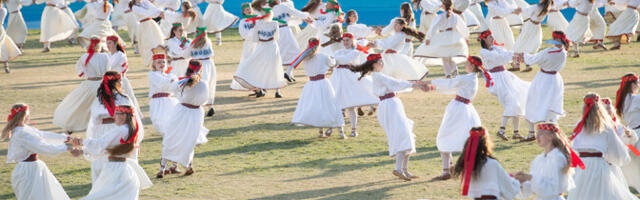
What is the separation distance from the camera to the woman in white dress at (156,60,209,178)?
8.55 m

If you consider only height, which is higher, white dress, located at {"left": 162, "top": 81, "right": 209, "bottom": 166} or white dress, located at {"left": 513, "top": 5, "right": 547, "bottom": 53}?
white dress, located at {"left": 513, "top": 5, "right": 547, "bottom": 53}

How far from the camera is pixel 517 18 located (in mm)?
19062

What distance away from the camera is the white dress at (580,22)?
16078 millimetres

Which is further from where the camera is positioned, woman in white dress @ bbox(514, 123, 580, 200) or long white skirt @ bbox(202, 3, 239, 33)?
long white skirt @ bbox(202, 3, 239, 33)

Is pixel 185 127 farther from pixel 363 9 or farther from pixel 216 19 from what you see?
pixel 363 9

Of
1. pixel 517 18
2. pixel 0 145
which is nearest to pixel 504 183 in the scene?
pixel 0 145

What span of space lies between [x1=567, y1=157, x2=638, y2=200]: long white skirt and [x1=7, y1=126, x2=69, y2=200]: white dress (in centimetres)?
425

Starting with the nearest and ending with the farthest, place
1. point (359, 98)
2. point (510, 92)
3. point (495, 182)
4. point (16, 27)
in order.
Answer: point (495, 182) → point (510, 92) → point (359, 98) → point (16, 27)

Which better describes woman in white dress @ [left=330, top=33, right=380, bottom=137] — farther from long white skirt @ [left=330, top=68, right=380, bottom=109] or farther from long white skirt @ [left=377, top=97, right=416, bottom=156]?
long white skirt @ [left=377, top=97, right=416, bottom=156]

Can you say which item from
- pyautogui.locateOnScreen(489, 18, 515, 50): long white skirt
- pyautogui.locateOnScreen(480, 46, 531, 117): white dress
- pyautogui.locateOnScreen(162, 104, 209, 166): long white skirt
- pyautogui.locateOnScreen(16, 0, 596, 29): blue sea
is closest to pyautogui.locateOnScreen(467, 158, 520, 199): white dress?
pyautogui.locateOnScreen(162, 104, 209, 166): long white skirt

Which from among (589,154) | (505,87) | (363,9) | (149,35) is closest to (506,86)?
(505,87)

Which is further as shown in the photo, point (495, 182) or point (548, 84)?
point (548, 84)

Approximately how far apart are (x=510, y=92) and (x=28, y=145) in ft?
18.5

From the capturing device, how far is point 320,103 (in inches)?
403
